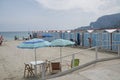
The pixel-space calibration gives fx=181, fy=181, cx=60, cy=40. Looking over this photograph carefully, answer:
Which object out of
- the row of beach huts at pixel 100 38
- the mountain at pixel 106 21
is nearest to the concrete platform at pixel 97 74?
the row of beach huts at pixel 100 38

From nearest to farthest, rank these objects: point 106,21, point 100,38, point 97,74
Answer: point 97,74, point 100,38, point 106,21

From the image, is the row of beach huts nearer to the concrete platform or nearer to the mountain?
the concrete platform

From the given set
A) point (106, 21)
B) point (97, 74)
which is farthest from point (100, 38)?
point (106, 21)

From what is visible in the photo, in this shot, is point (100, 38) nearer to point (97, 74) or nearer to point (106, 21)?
point (97, 74)

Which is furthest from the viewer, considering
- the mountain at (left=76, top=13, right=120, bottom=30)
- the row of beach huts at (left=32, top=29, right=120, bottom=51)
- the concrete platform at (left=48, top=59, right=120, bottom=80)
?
the mountain at (left=76, top=13, right=120, bottom=30)

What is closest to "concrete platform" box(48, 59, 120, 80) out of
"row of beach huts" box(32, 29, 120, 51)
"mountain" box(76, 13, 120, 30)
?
"row of beach huts" box(32, 29, 120, 51)

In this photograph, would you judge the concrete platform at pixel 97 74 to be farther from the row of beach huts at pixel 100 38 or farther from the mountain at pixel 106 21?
the mountain at pixel 106 21

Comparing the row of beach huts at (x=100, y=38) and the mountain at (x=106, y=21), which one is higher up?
the mountain at (x=106, y=21)

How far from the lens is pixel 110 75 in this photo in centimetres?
843

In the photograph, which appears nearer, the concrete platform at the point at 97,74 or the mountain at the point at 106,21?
the concrete platform at the point at 97,74

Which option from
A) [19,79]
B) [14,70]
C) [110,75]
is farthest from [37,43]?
[110,75]

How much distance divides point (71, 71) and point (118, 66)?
274 cm

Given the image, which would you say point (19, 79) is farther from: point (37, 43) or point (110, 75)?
point (110, 75)

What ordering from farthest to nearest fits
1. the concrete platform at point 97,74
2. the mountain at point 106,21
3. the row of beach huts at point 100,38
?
the mountain at point 106,21, the row of beach huts at point 100,38, the concrete platform at point 97,74
